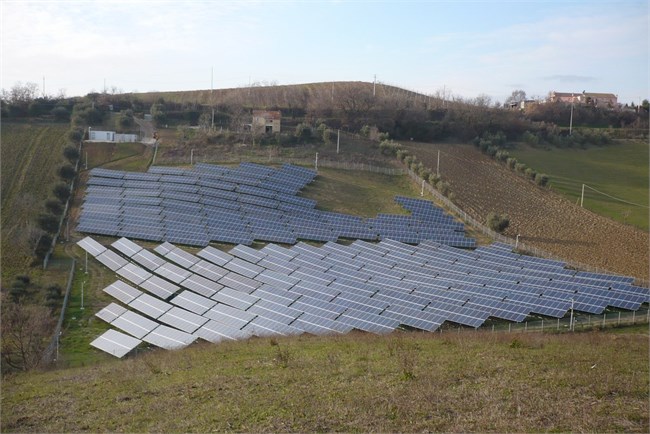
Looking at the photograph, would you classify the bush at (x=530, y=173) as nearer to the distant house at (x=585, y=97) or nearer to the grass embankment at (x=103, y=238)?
the grass embankment at (x=103, y=238)

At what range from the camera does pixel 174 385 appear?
17594 millimetres

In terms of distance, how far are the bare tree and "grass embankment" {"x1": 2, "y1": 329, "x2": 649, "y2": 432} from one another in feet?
10.3

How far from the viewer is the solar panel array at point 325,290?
28.7m

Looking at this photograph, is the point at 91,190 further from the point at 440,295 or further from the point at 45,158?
the point at 440,295

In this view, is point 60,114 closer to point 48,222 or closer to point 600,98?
point 48,222

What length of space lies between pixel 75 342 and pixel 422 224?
88.3 ft

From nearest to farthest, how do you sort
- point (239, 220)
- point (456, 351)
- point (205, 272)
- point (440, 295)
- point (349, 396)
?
point (349, 396) → point (456, 351) → point (440, 295) → point (205, 272) → point (239, 220)

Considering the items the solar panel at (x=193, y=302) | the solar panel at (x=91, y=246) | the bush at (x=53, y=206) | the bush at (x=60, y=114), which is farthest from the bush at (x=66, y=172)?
the solar panel at (x=193, y=302)

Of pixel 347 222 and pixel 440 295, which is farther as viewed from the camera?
pixel 347 222

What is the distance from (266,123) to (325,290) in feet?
125

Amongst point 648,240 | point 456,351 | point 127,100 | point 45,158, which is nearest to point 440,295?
point 456,351

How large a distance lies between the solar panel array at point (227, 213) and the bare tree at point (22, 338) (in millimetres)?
14479

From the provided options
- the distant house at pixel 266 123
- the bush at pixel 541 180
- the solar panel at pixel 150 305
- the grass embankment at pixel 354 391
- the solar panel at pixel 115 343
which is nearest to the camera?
the grass embankment at pixel 354 391

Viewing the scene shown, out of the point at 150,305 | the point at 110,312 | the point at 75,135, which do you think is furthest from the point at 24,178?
the point at 150,305
